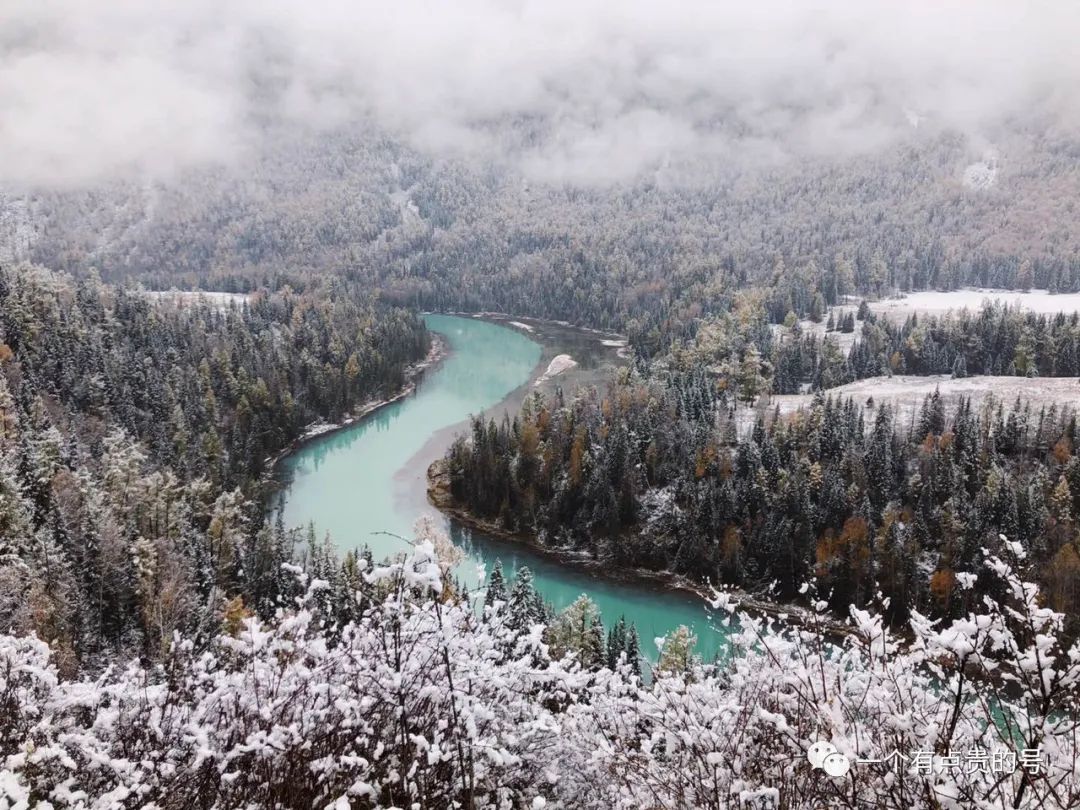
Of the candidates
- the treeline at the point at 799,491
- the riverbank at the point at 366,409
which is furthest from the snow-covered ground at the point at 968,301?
the riverbank at the point at 366,409

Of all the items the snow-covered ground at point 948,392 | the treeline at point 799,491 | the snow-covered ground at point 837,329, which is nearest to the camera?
the treeline at point 799,491

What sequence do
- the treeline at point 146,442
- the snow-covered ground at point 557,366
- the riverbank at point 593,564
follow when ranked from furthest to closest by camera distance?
the snow-covered ground at point 557,366, the riverbank at point 593,564, the treeline at point 146,442

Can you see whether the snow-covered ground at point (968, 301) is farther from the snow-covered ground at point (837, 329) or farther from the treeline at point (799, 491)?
the treeline at point (799, 491)

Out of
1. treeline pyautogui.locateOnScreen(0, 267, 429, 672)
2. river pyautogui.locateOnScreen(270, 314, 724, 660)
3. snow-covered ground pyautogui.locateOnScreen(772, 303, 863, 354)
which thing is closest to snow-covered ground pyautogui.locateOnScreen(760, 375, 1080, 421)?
snow-covered ground pyautogui.locateOnScreen(772, 303, 863, 354)

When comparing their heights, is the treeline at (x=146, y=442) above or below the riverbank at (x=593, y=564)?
above

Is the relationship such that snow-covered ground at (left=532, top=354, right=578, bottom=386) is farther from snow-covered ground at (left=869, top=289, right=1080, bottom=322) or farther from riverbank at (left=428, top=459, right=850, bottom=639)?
snow-covered ground at (left=869, top=289, right=1080, bottom=322)

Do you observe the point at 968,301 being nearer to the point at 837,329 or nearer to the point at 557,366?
the point at 837,329
